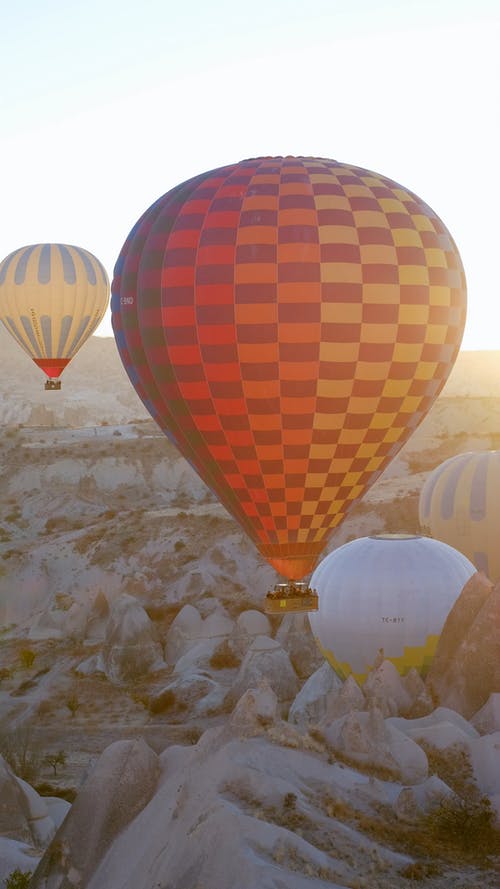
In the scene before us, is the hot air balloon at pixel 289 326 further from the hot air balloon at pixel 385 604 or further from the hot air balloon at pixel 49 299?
the hot air balloon at pixel 49 299

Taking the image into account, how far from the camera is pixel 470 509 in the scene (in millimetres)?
56531

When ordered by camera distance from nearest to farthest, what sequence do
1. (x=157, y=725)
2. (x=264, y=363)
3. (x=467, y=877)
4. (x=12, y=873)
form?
1. (x=467, y=877)
2. (x=12, y=873)
3. (x=264, y=363)
4. (x=157, y=725)

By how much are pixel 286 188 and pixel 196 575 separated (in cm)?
3689

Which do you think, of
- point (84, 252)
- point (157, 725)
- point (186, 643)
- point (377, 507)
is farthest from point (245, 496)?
point (377, 507)

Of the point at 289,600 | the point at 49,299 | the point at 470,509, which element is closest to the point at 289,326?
the point at 289,600

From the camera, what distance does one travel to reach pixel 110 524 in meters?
79.2

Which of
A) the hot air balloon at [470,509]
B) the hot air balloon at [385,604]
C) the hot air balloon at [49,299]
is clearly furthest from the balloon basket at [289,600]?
the hot air balloon at [49,299]

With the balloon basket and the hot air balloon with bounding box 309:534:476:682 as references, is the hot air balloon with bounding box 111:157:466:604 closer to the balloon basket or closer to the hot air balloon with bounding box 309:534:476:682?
the balloon basket

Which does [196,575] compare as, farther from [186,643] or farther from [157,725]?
[157,725]

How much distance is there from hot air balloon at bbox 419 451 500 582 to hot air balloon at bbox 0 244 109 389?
17350 mm

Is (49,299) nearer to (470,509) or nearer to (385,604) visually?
(470,509)

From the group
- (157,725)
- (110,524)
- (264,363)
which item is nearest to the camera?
(264,363)

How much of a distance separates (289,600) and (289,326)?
636 cm

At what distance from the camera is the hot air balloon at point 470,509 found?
184ft
